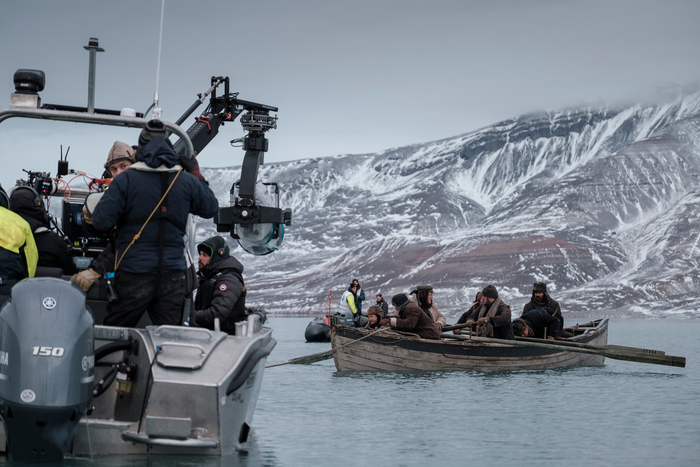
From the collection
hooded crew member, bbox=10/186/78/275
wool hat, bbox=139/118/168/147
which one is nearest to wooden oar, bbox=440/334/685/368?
hooded crew member, bbox=10/186/78/275

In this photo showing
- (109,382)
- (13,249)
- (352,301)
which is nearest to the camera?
(109,382)

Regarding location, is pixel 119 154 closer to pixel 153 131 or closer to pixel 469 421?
pixel 153 131

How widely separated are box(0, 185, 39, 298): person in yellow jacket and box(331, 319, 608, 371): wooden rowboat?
38.2ft

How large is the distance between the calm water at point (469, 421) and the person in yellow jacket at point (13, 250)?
1488 millimetres

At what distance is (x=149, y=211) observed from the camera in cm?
571

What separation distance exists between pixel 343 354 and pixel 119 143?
40.2ft

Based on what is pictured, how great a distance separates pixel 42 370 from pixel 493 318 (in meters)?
13.6

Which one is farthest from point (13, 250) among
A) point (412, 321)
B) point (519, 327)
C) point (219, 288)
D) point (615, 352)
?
point (519, 327)

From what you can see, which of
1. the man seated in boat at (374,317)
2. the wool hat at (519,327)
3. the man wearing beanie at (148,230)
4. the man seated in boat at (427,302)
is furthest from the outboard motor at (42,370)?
the wool hat at (519,327)

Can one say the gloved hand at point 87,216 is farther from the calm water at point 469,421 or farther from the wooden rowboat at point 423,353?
the wooden rowboat at point 423,353

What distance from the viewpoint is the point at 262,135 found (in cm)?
851

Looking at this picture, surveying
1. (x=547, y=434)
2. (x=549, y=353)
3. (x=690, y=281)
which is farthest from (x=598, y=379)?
(x=690, y=281)

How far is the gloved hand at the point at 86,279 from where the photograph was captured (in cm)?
564

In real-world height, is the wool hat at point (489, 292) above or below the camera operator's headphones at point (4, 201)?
below
